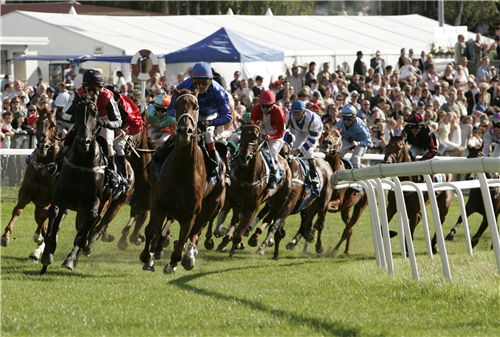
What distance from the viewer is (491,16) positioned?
64938 mm

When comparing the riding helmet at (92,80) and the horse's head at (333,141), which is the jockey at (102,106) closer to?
the riding helmet at (92,80)

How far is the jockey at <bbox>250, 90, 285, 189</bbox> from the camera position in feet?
39.2

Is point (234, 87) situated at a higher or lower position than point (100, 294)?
higher

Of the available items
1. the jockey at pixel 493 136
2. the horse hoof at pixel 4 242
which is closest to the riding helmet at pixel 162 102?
the horse hoof at pixel 4 242

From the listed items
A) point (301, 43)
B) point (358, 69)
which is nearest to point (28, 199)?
point (358, 69)

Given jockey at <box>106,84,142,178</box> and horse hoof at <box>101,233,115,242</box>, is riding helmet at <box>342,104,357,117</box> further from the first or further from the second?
horse hoof at <box>101,233,115,242</box>

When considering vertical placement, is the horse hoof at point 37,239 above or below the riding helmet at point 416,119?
below

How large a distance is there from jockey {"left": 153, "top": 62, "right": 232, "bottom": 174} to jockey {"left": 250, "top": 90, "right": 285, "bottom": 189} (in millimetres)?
1870

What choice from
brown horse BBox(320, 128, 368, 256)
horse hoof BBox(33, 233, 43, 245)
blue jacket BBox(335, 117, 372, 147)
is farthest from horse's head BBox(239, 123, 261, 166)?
blue jacket BBox(335, 117, 372, 147)

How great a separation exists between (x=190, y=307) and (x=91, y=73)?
3.71m

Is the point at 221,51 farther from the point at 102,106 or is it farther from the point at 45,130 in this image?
the point at 102,106

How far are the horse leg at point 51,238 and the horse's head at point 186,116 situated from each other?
164 centimetres

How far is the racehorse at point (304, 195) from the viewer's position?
12602 millimetres

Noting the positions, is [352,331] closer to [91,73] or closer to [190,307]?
[190,307]
